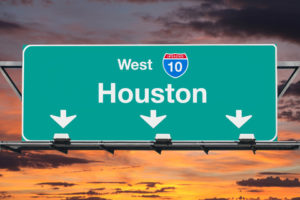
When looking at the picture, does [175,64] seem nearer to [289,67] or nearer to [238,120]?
[238,120]

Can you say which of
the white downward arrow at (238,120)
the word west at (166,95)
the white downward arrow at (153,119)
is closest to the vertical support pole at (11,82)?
the word west at (166,95)

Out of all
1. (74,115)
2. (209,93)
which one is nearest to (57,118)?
(74,115)

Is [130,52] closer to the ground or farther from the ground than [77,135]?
farther from the ground

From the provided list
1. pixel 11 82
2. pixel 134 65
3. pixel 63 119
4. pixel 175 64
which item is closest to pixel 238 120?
pixel 175 64

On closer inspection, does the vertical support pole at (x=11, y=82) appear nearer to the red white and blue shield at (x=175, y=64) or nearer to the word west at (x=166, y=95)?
the word west at (x=166, y=95)

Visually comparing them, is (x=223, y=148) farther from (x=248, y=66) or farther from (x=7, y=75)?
(x=7, y=75)

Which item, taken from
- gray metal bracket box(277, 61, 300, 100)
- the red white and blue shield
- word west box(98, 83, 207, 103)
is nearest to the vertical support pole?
word west box(98, 83, 207, 103)
